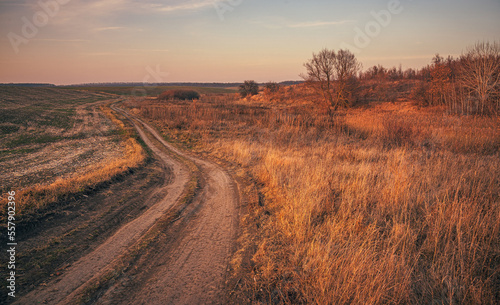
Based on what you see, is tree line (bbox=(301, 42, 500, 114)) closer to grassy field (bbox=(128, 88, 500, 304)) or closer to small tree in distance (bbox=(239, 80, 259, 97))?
grassy field (bbox=(128, 88, 500, 304))

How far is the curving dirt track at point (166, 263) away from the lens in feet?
10.6

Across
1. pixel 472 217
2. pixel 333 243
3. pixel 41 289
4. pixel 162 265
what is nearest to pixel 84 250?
pixel 41 289

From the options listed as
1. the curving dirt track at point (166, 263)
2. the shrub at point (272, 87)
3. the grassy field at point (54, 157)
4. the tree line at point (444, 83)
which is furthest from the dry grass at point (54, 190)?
the shrub at point (272, 87)

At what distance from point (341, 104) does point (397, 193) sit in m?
26.8

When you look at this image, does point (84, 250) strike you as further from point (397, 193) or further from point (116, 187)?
point (397, 193)

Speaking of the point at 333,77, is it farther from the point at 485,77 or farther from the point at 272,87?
the point at 272,87

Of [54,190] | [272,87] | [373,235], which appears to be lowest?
[373,235]

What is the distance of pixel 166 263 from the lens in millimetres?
3975

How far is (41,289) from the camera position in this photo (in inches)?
132

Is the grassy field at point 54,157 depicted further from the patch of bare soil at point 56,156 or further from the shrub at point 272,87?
the shrub at point 272,87

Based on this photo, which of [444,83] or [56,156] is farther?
[444,83]

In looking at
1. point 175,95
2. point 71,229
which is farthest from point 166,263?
point 175,95

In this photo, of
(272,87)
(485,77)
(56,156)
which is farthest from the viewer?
(272,87)

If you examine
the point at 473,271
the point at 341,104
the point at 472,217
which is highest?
the point at 341,104
